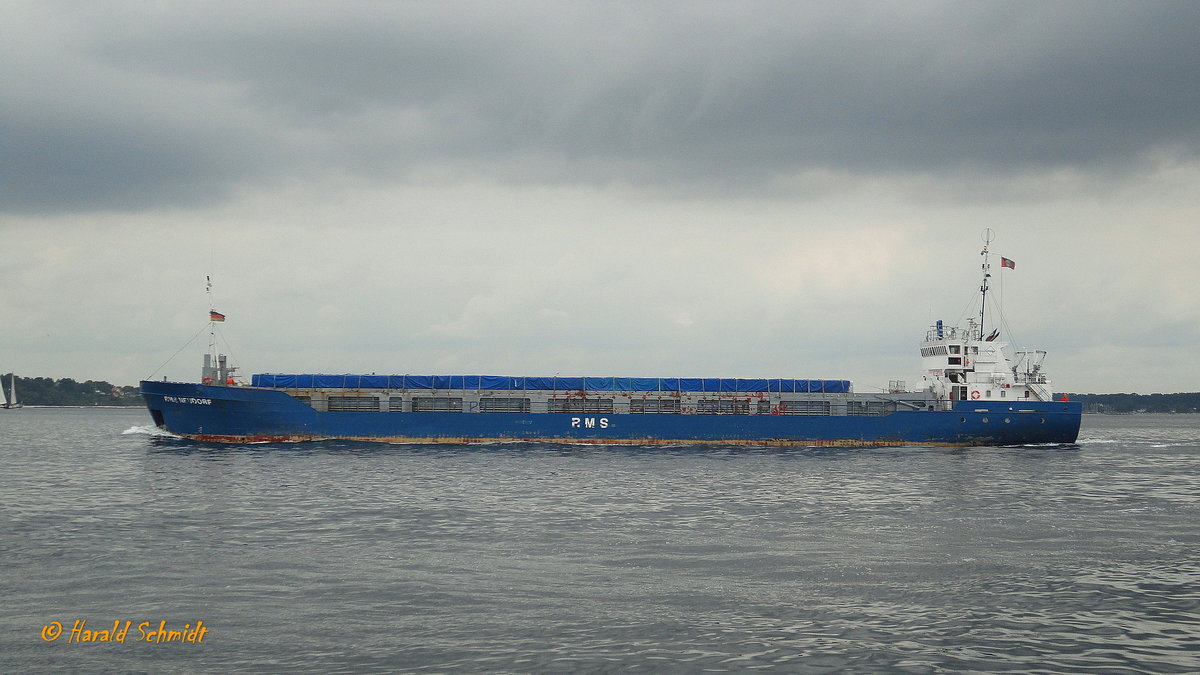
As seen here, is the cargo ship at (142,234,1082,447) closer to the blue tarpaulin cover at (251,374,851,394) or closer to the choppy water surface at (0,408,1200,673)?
the blue tarpaulin cover at (251,374,851,394)

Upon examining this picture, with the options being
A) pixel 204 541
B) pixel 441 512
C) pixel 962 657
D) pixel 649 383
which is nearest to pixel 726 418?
pixel 649 383

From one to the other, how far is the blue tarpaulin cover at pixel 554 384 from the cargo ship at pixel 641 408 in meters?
0.11

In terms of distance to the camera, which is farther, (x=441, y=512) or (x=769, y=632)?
(x=441, y=512)

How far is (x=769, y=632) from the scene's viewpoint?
59.5ft

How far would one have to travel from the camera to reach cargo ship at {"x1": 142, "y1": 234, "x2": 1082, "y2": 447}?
72625 millimetres

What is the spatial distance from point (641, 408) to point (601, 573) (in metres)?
55.8

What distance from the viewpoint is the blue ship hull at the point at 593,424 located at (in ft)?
236

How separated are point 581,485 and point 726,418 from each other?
109ft

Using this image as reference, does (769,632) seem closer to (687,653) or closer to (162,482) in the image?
(687,653)

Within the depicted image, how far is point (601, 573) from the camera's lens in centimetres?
2331

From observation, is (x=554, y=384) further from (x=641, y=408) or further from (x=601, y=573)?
(x=601, y=573)

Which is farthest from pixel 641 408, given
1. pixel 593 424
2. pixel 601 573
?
pixel 601 573

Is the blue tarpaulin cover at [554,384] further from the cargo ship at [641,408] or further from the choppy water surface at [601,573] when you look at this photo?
the choppy water surface at [601,573]

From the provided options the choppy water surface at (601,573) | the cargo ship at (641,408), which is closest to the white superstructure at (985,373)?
the cargo ship at (641,408)
